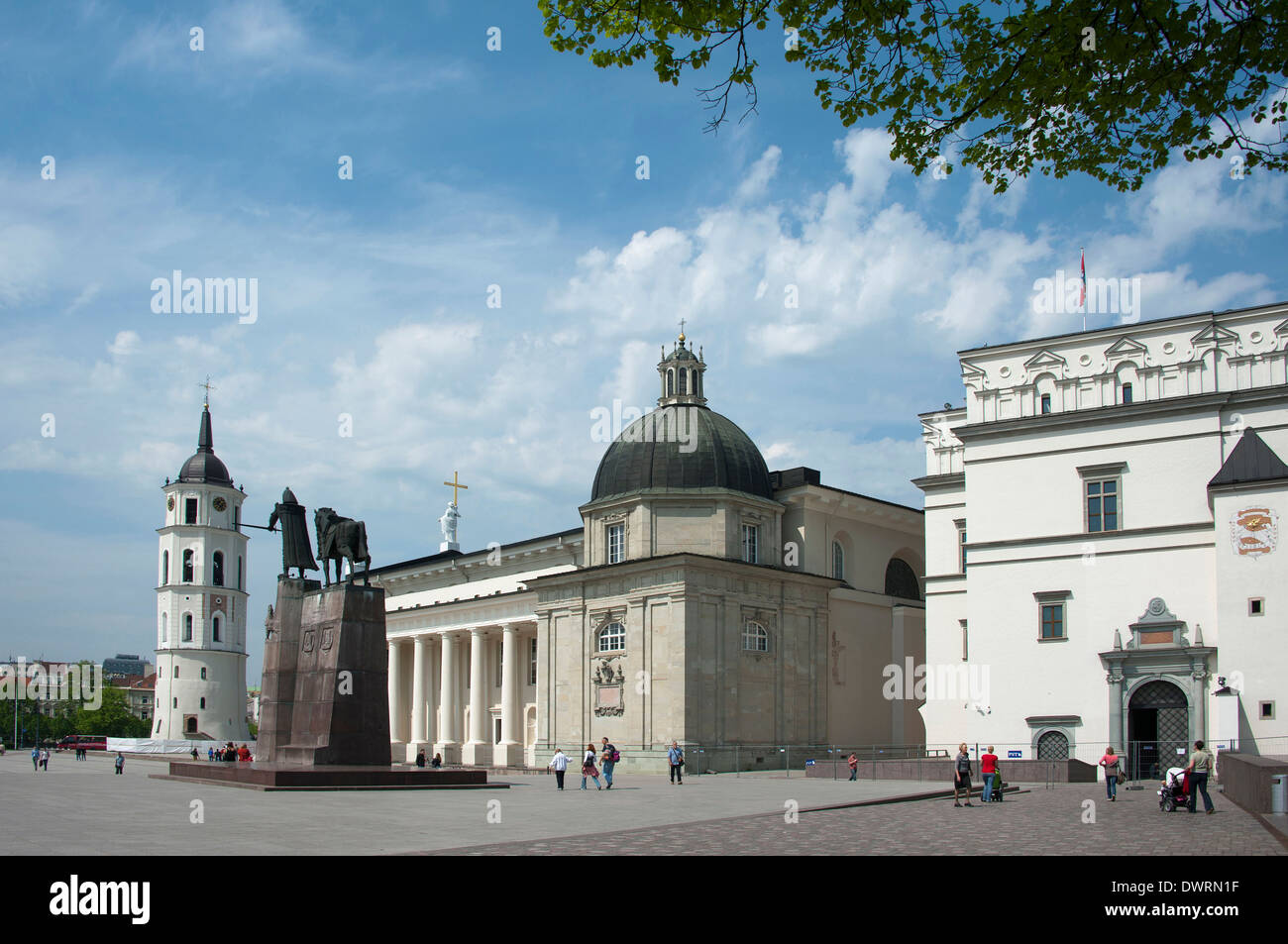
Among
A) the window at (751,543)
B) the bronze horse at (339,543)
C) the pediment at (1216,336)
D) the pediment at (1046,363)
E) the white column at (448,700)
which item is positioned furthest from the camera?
the white column at (448,700)

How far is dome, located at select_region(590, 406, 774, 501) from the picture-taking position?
58.6 m

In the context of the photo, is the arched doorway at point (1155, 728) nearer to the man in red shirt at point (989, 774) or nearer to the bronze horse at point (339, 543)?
the man in red shirt at point (989, 774)

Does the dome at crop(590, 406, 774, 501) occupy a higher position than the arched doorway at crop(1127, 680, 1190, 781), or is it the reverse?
the dome at crop(590, 406, 774, 501)

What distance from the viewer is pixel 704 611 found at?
178 feet

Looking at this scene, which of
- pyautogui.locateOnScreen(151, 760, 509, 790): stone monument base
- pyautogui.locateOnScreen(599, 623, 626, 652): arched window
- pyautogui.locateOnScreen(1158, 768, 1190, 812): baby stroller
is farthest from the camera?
pyautogui.locateOnScreen(599, 623, 626, 652): arched window

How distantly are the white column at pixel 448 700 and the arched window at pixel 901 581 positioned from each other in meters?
26.0

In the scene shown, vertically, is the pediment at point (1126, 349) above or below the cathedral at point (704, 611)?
above

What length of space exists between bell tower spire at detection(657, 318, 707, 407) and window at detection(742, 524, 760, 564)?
7.39 metres

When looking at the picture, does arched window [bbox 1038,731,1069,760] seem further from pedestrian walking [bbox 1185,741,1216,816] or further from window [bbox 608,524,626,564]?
window [bbox 608,524,626,564]

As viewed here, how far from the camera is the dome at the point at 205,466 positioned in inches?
4505

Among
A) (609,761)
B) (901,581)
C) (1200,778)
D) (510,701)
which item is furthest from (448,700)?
(1200,778)

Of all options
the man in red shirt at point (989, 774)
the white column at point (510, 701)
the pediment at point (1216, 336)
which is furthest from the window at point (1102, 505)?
the white column at point (510, 701)

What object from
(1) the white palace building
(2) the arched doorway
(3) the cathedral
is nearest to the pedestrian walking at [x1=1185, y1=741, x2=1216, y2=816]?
(1) the white palace building
